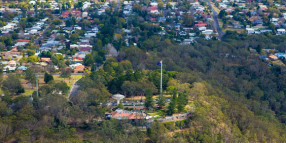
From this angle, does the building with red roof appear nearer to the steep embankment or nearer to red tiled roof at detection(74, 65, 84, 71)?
red tiled roof at detection(74, 65, 84, 71)

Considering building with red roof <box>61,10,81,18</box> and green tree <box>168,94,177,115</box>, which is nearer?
green tree <box>168,94,177,115</box>

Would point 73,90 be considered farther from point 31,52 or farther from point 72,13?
point 72,13

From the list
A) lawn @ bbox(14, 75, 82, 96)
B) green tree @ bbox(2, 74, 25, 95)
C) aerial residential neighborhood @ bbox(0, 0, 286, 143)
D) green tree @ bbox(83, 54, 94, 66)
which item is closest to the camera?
aerial residential neighborhood @ bbox(0, 0, 286, 143)

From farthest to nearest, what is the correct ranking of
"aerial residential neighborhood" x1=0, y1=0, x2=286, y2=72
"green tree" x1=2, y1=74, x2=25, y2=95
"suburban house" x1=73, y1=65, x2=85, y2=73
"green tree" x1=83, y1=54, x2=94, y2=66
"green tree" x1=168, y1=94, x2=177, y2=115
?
"aerial residential neighborhood" x1=0, y1=0, x2=286, y2=72, "green tree" x1=83, y1=54, x2=94, y2=66, "suburban house" x1=73, y1=65, x2=85, y2=73, "green tree" x1=2, y1=74, x2=25, y2=95, "green tree" x1=168, y1=94, x2=177, y2=115

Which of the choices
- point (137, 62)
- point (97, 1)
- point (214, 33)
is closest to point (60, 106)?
point (137, 62)

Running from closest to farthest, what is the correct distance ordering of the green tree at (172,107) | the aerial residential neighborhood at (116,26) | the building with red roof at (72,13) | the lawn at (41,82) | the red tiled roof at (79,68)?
the green tree at (172,107), the lawn at (41,82), the red tiled roof at (79,68), the aerial residential neighborhood at (116,26), the building with red roof at (72,13)

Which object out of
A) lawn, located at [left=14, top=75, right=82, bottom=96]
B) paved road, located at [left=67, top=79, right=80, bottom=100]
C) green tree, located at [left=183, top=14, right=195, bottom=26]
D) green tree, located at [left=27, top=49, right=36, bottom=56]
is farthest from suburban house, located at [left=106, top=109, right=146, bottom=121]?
green tree, located at [left=183, top=14, right=195, bottom=26]

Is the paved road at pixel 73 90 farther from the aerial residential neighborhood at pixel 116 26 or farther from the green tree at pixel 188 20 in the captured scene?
the green tree at pixel 188 20

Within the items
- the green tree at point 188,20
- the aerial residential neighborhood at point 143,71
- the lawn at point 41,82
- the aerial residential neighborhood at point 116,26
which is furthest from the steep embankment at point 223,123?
the green tree at point 188,20

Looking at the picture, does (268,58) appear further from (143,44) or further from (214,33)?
(143,44)

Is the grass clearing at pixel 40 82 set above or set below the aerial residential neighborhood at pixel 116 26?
below

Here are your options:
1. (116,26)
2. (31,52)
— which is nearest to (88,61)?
(31,52)
